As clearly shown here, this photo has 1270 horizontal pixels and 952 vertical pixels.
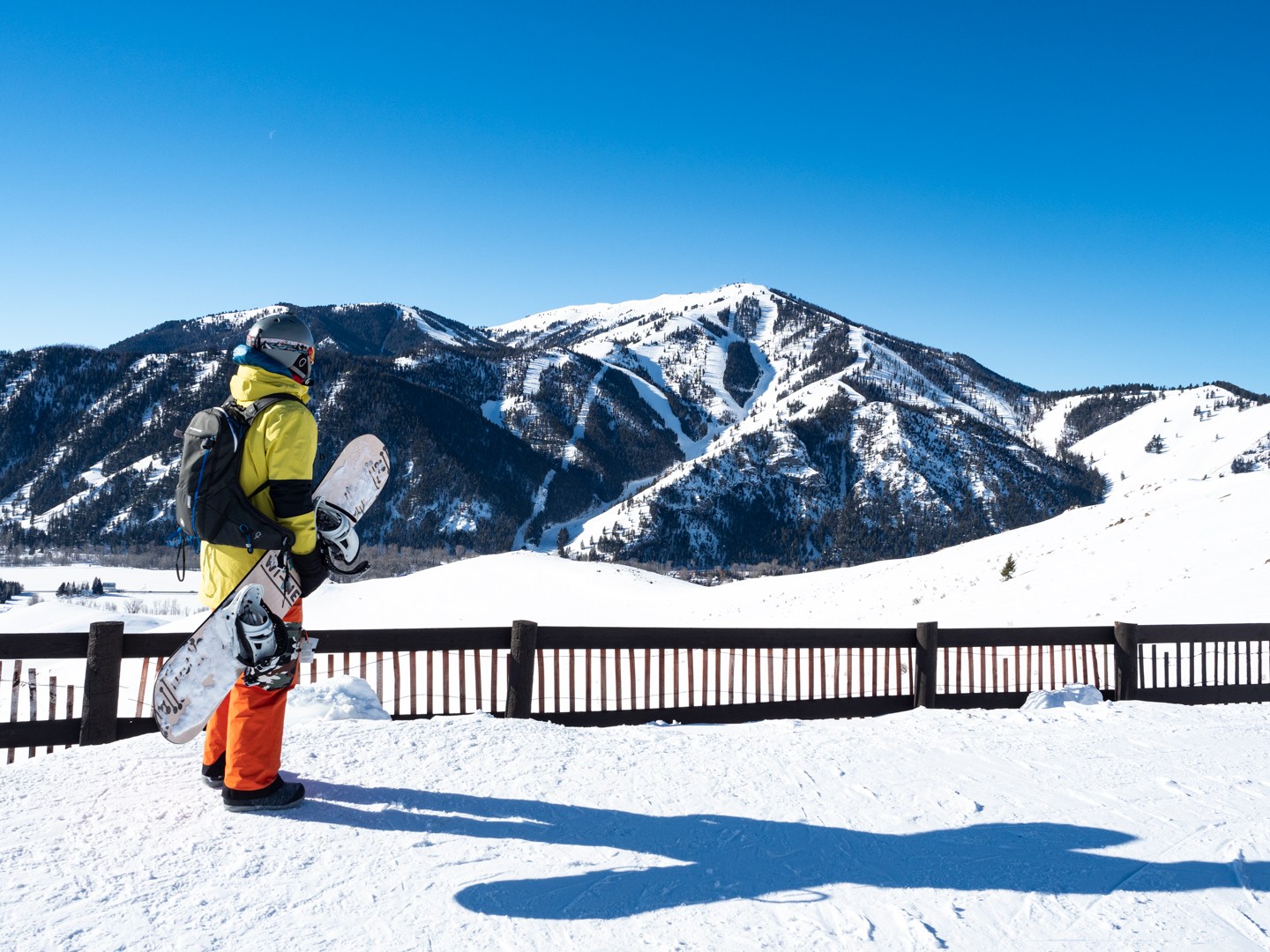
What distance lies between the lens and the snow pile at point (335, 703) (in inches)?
237

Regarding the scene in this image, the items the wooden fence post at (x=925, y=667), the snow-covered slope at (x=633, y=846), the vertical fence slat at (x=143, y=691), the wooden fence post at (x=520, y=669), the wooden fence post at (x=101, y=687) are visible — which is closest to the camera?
the snow-covered slope at (x=633, y=846)

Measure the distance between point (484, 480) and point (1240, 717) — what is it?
554 ft

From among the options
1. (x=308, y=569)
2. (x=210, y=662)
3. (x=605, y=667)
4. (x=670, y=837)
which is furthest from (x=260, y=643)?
(x=605, y=667)

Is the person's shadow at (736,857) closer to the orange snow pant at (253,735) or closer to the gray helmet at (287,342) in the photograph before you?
the orange snow pant at (253,735)

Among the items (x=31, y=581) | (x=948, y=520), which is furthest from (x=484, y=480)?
(x=948, y=520)

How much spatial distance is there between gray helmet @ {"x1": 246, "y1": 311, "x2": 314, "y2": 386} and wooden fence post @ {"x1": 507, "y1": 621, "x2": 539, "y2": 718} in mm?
3105

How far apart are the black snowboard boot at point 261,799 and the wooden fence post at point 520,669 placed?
2570 mm

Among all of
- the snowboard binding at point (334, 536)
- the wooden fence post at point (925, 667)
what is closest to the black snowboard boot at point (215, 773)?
the snowboard binding at point (334, 536)

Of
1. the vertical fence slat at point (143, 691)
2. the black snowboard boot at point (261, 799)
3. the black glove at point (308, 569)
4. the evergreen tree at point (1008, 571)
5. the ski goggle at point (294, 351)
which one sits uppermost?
the ski goggle at point (294, 351)

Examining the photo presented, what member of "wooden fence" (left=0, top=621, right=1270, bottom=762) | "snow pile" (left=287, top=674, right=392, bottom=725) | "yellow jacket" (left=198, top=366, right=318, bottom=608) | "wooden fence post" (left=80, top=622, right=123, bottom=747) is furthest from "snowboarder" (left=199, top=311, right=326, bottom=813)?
"wooden fence post" (left=80, top=622, right=123, bottom=747)

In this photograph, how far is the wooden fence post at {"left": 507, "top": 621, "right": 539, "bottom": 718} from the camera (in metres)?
6.55

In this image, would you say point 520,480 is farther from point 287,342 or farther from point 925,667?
point 287,342

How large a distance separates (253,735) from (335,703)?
2.33m

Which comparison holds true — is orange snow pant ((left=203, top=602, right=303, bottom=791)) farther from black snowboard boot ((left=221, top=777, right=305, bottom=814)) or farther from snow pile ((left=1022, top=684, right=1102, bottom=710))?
snow pile ((left=1022, top=684, right=1102, bottom=710))
